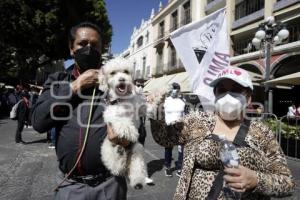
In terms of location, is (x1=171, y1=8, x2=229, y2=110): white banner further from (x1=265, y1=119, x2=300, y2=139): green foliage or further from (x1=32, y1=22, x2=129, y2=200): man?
(x1=265, y1=119, x2=300, y2=139): green foliage

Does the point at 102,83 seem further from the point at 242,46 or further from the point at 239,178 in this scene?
the point at 242,46

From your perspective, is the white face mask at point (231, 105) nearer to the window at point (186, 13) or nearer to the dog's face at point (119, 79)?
the dog's face at point (119, 79)

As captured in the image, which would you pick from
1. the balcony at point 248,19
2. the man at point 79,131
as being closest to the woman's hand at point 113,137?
the man at point 79,131

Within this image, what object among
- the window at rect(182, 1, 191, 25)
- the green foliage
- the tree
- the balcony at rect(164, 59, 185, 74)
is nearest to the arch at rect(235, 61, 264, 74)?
the tree

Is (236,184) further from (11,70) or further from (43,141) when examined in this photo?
(11,70)

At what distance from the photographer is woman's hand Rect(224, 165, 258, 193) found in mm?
2082

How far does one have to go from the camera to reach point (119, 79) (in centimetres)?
263

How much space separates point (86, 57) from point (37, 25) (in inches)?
980

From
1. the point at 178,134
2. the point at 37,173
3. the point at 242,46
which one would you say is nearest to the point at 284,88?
the point at 242,46

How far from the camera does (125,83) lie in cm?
264

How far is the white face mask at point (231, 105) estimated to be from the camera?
2.39 meters

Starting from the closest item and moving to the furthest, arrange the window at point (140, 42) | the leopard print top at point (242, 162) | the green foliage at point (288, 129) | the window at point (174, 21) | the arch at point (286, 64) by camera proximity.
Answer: the leopard print top at point (242, 162)
the green foliage at point (288, 129)
the arch at point (286, 64)
the window at point (174, 21)
the window at point (140, 42)

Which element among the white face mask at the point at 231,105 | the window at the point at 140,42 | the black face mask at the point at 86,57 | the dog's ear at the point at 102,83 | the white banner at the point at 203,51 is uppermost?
the window at the point at 140,42

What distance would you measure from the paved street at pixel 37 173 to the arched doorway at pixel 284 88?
506 inches
